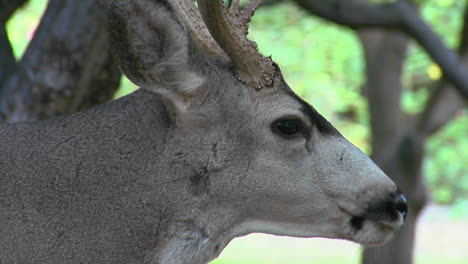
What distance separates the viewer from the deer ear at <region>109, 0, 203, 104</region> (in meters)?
3.49

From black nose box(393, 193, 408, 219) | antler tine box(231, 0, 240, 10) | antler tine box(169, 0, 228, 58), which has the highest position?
antler tine box(231, 0, 240, 10)

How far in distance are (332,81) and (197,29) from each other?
13.1m

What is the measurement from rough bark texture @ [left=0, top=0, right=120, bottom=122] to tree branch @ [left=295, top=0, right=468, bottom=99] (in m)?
2.62

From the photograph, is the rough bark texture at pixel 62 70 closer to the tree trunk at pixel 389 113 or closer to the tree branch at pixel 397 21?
the tree branch at pixel 397 21

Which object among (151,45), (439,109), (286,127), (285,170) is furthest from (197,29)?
(439,109)

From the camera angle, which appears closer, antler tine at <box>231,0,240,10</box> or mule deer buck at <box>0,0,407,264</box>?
mule deer buck at <box>0,0,407,264</box>

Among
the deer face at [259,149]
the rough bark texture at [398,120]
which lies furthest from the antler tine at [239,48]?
the rough bark texture at [398,120]

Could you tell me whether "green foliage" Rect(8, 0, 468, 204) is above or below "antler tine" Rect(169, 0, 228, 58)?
above

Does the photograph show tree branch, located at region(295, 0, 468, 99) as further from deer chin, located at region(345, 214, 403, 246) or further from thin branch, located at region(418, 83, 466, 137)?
deer chin, located at region(345, 214, 403, 246)

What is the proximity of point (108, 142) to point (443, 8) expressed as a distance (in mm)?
10512

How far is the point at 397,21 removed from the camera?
7.99m

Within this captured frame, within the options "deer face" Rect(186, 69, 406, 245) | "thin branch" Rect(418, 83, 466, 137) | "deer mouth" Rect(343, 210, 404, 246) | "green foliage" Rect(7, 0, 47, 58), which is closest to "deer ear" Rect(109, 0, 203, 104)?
"deer face" Rect(186, 69, 406, 245)

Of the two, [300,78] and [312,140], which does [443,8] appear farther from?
[312,140]

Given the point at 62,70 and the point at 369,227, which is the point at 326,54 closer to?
the point at 62,70
